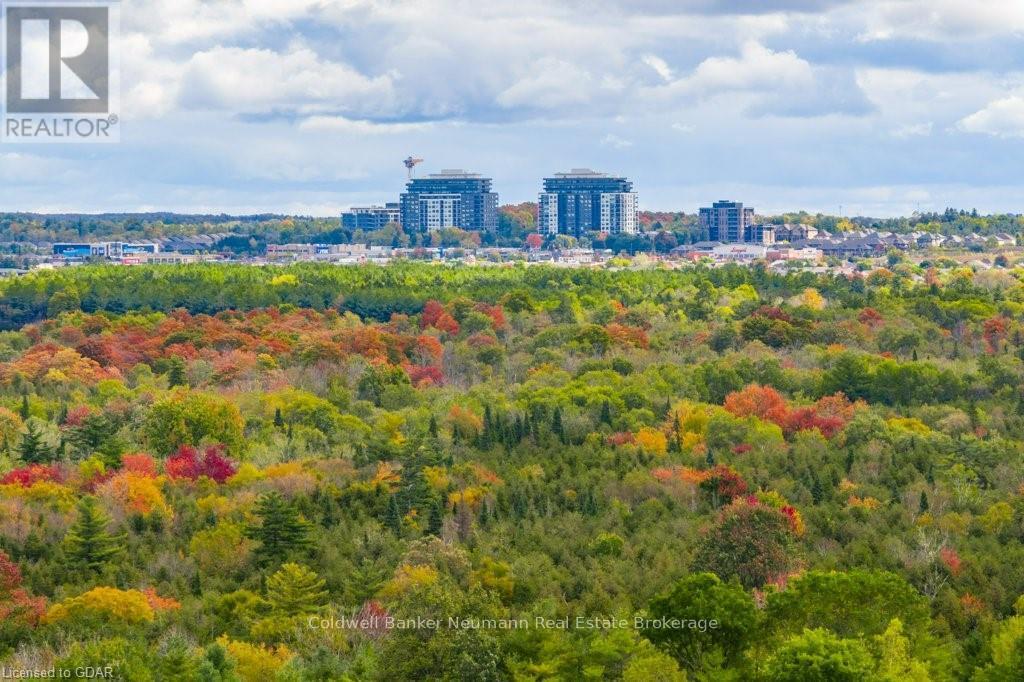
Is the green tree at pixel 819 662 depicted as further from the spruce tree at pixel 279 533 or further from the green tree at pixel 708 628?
the spruce tree at pixel 279 533

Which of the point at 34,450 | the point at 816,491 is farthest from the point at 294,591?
the point at 34,450

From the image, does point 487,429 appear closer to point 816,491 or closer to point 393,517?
point 393,517

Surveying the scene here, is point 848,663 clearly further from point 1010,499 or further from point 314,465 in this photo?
point 314,465

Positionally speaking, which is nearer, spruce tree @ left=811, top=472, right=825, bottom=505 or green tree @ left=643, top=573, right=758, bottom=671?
green tree @ left=643, top=573, right=758, bottom=671

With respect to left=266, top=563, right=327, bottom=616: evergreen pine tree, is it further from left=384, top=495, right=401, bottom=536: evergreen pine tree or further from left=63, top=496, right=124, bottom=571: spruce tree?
left=384, top=495, right=401, bottom=536: evergreen pine tree

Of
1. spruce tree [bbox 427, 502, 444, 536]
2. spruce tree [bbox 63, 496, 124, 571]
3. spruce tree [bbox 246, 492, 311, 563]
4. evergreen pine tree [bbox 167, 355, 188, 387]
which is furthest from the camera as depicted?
evergreen pine tree [bbox 167, 355, 188, 387]

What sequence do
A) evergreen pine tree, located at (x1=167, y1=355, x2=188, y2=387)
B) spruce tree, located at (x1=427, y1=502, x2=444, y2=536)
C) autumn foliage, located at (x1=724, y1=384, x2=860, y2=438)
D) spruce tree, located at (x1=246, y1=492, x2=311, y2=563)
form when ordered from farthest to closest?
evergreen pine tree, located at (x1=167, y1=355, x2=188, y2=387), autumn foliage, located at (x1=724, y1=384, x2=860, y2=438), spruce tree, located at (x1=427, y1=502, x2=444, y2=536), spruce tree, located at (x1=246, y1=492, x2=311, y2=563)

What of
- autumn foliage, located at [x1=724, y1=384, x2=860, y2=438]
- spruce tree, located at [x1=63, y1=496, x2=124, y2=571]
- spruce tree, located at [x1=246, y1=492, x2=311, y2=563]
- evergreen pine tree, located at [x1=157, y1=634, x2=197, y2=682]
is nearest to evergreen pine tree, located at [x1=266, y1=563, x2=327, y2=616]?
spruce tree, located at [x1=246, y1=492, x2=311, y2=563]
